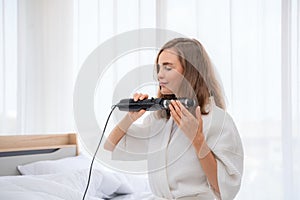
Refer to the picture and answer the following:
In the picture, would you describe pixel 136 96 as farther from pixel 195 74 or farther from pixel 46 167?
pixel 46 167

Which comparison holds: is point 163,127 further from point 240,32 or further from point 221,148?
point 240,32

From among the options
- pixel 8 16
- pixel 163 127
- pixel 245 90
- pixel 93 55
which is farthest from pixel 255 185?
pixel 8 16

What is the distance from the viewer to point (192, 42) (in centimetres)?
94

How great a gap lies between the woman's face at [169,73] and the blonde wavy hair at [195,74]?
1cm

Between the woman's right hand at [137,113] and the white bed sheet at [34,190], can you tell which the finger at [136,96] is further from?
the white bed sheet at [34,190]

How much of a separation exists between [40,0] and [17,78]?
0.54 m

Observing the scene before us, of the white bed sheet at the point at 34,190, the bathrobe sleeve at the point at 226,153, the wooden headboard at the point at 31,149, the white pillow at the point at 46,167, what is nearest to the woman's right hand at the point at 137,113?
the bathrobe sleeve at the point at 226,153

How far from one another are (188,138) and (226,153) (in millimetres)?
107

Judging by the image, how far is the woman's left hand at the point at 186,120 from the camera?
0.83 meters

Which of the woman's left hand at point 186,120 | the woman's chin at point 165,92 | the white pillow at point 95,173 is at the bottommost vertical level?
the white pillow at point 95,173

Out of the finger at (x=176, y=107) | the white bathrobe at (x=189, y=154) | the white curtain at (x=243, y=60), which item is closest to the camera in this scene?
the finger at (x=176, y=107)

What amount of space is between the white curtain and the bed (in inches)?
15.4

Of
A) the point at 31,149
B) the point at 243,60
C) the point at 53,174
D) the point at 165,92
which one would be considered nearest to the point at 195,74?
the point at 165,92

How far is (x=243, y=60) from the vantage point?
1.97m
